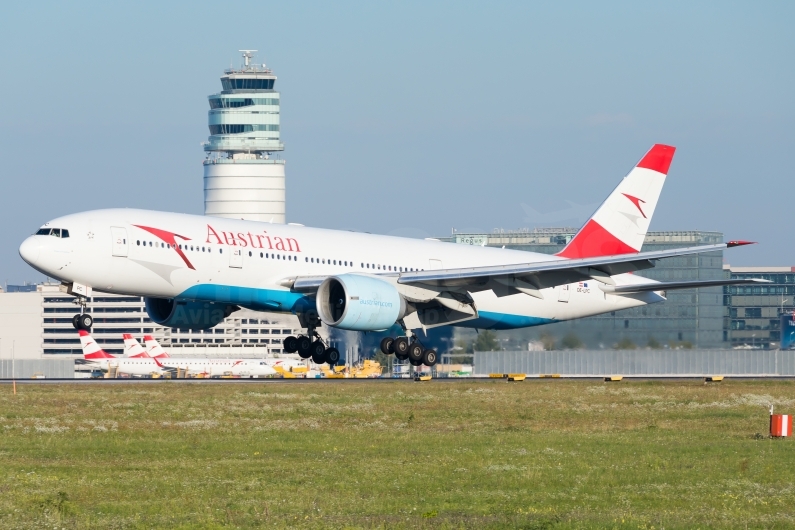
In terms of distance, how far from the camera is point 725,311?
66500 mm

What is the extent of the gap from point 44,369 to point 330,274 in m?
61.1

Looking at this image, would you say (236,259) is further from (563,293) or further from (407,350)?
(563,293)

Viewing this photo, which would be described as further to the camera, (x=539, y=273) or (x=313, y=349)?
(x=313, y=349)

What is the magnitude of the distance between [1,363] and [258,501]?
9635 cm

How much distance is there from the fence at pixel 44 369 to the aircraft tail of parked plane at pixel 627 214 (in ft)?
182

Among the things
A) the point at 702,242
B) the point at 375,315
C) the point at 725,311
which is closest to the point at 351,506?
the point at 375,315

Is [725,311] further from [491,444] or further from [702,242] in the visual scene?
[491,444]

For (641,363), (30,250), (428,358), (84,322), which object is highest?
(30,250)

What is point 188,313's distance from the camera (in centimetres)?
4606

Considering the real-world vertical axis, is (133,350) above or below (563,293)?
below

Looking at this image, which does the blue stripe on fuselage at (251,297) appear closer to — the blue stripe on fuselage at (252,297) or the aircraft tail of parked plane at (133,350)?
the blue stripe on fuselage at (252,297)

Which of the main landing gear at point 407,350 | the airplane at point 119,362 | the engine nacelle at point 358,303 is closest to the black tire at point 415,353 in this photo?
the main landing gear at point 407,350

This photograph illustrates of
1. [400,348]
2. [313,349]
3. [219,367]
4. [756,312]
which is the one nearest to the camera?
[400,348]

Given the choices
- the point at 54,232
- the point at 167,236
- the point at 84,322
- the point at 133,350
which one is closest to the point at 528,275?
the point at 167,236
